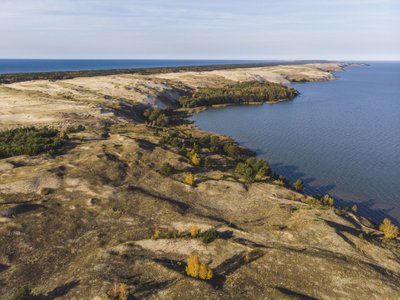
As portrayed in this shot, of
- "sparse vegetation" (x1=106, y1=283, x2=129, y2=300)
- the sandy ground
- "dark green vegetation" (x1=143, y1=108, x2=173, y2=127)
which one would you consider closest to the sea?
"dark green vegetation" (x1=143, y1=108, x2=173, y2=127)

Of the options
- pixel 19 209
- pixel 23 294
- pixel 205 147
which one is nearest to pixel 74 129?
pixel 205 147

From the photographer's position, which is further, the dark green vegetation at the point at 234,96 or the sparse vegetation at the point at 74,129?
the dark green vegetation at the point at 234,96

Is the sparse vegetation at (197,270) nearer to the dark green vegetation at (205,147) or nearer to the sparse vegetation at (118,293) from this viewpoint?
the sparse vegetation at (118,293)

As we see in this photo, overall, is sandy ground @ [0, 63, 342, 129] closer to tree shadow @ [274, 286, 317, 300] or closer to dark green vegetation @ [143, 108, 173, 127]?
dark green vegetation @ [143, 108, 173, 127]

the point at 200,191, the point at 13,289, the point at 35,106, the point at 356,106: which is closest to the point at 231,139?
the point at 200,191

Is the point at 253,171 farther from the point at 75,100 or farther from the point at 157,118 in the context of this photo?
the point at 75,100

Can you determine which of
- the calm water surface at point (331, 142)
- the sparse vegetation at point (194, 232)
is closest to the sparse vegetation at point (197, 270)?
the sparse vegetation at point (194, 232)

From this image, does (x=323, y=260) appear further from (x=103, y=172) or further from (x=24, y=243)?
(x=103, y=172)
